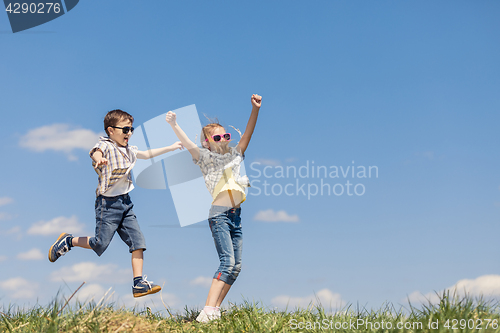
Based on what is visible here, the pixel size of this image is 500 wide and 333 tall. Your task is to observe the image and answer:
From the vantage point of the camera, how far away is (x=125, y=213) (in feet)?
20.5

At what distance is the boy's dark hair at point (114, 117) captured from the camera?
6.37 meters

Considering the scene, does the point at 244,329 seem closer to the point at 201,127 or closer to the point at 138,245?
the point at 138,245

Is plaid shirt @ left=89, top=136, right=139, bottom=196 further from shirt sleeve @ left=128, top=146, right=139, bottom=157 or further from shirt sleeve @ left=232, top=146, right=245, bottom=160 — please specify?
shirt sleeve @ left=232, top=146, right=245, bottom=160

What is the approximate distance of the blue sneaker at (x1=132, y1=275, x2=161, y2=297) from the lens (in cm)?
587

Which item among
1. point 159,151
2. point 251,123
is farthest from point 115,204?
point 251,123

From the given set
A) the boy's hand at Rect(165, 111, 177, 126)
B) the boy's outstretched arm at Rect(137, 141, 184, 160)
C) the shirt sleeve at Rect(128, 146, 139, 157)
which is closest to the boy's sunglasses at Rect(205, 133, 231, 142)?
the boy's hand at Rect(165, 111, 177, 126)

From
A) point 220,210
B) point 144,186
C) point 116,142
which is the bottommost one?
point 220,210

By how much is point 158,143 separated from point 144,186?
71 cm

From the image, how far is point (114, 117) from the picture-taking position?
6.38 metres

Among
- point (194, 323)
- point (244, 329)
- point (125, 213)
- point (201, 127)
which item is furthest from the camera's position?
point (201, 127)

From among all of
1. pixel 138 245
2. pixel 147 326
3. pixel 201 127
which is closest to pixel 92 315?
pixel 147 326

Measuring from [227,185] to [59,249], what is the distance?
270 cm

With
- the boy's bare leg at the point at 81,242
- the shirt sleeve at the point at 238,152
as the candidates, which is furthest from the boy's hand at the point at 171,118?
the boy's bare leg at the point at 81,242

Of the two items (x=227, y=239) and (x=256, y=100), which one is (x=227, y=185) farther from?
(x=256, y=100)
